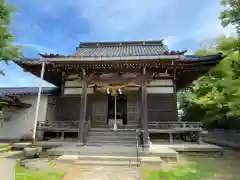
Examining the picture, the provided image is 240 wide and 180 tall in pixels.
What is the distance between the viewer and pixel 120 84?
10469 mm

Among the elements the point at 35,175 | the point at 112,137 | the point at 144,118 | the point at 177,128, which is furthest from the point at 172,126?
the point at 35,175

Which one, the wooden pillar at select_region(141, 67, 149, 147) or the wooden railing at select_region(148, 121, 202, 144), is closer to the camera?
the wooden pillar at select_region(141, 67, 149, 147)

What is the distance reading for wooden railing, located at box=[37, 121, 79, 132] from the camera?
35.5 ft

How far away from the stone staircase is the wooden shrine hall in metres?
0.35

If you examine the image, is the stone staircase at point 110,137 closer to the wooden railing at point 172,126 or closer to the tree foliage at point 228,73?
the wooden railing at point 172,126

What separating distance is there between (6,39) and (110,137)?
24.7 feet

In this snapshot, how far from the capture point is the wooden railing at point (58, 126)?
426 inches

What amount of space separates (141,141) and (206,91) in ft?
16.9

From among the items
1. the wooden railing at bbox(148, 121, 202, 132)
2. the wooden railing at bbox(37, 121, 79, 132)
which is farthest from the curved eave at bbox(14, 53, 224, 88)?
the wooden railing at bbox(37, 121, 79, 132)

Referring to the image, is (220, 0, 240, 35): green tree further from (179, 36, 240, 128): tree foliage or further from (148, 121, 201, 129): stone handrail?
(148, 121, 201, 129): stone handrail

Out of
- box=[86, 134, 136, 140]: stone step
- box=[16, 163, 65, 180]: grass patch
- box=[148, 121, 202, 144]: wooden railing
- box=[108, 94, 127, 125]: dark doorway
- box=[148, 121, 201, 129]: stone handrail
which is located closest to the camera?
box=[16, 163, 65, 180]: grass patch

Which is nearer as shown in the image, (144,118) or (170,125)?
(144,118)

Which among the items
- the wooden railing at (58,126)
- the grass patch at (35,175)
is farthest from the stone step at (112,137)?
the grass patch at (35,175)

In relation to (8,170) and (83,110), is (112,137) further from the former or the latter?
(8,170)
